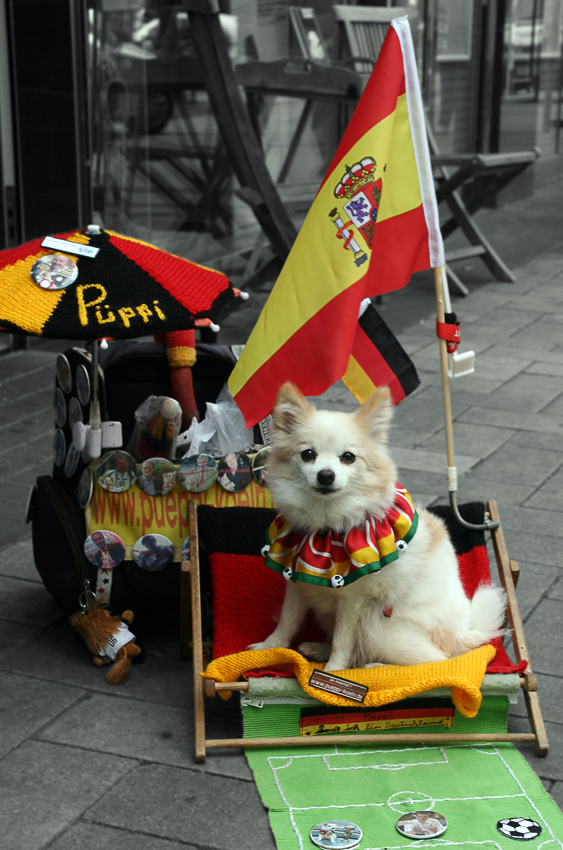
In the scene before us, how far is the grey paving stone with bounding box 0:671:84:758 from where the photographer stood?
2549 mm

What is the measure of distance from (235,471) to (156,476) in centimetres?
25

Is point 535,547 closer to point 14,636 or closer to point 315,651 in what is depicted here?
point 315,651

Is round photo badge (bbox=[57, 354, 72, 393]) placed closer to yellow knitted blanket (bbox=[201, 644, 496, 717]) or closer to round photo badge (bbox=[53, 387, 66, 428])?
round photo badge (bbox=[53, 387, 66, 428])

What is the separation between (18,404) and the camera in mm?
5293

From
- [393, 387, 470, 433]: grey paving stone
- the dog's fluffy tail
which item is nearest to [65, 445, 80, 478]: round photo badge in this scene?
the dog's fluffy tail

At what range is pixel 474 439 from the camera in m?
4.88

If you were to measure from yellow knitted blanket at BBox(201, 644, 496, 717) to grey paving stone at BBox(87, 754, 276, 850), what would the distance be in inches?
9.4

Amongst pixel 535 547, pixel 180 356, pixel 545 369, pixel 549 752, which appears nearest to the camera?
pixel 549 752

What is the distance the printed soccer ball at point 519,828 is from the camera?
2.15 meters

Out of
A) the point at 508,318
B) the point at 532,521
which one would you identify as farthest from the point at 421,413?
the point at 508,318

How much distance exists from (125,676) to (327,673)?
707 mm

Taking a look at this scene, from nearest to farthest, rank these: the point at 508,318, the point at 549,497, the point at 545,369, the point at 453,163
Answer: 1. the point at 549,497
2. the point at 545,369
3. the point at 508,318
4. the point at 453,163

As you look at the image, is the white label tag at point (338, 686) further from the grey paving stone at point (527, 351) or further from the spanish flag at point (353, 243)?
the grey paving stone at point (527, 351)

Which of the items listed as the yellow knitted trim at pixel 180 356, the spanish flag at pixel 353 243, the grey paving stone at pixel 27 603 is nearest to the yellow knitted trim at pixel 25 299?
the yellow knitted trim at pixel 180 356
